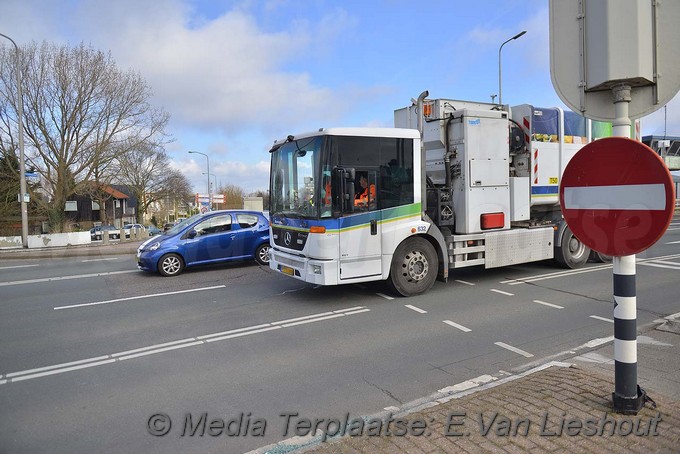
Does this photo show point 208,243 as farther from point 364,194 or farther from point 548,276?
point 548,276

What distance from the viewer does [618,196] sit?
3.06m

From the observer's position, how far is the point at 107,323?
23.4 feet

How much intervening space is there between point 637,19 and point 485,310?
197 inches

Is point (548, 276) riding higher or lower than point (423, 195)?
lower

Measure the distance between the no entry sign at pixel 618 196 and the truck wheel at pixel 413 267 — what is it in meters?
4.71

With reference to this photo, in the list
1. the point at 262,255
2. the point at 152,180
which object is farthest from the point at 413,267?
the point at 152,180

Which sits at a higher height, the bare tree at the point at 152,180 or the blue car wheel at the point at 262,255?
the bare tree at the point at 152,180

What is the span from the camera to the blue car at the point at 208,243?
11445 millimetres

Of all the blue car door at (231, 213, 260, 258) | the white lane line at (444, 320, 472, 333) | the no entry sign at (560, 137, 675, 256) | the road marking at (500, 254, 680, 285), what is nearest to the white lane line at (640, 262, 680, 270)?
the road marking at (500, 254, 680, 285)

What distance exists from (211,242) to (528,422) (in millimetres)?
9996

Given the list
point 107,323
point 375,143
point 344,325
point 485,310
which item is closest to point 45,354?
point 107,323

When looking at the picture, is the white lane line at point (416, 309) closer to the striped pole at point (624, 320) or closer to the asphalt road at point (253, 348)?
the asphalt road at point (253, 348)

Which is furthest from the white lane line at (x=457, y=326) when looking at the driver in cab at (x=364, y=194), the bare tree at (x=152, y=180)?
the bare tree at (x=152, y=180)

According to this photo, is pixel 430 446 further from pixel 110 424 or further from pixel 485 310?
pixel 485 310
